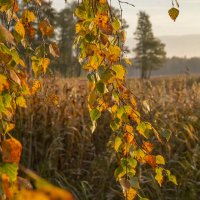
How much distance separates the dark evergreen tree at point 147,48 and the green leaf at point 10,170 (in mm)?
53852

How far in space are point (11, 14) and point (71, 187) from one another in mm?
2877

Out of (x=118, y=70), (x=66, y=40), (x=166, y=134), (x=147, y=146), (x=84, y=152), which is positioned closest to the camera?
(x=118, y=70)

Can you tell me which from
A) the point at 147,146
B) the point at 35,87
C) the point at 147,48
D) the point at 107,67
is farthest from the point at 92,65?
the point at 147,48

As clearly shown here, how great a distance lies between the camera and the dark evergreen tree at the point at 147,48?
55.0 m

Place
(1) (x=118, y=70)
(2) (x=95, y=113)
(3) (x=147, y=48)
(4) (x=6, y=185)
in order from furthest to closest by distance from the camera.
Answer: (3) (x=147, y=48) → (2) (x=95, y=113) → (1) (x=118, y=70) → (4) (x=6, y=185)

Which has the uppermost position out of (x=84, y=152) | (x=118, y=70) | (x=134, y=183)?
(x=118, y=70)

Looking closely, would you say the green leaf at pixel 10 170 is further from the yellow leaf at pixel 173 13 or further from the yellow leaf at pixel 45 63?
the yellow leaf at pixel 173 13

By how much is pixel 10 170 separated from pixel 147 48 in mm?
55055

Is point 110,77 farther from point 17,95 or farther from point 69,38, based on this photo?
point 69,38

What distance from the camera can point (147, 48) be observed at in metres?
55.6

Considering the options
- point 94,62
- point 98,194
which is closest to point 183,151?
point 98,194

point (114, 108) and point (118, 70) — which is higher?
point (118, 70)

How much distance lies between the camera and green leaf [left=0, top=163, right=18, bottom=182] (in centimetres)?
123

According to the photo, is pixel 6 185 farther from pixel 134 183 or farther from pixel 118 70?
pixel 134 183
